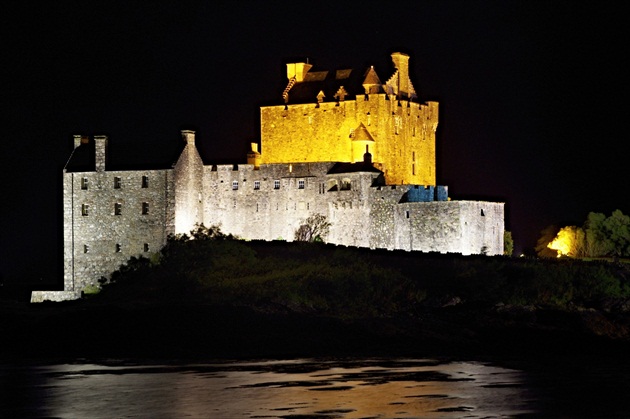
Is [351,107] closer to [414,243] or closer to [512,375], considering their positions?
[414,243]

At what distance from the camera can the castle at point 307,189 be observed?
2643 inches

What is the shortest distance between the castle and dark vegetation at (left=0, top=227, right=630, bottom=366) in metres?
2.20

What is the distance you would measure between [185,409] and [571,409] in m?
9.79

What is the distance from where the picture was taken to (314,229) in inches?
2803

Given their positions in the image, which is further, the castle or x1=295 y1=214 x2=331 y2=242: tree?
x1=295 y1=214 x2=331 y2=242: tree

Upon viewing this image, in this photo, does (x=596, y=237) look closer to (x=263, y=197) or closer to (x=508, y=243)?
(x=508, y=243)

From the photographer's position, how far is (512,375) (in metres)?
43.5

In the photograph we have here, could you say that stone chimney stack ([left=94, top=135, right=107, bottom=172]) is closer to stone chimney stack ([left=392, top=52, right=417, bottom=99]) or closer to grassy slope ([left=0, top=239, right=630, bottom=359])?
grassy slope ([left=0, top=239, right=630, bottom=359])

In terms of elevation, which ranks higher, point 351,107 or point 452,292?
point 351,107

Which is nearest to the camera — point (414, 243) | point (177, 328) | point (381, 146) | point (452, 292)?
point (177, 328)

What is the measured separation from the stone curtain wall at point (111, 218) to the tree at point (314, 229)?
7.35 m

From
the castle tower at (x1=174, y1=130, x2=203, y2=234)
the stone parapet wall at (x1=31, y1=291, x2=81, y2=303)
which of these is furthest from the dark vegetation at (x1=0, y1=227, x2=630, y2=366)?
the stone parapet wall at (x1=31, y1=291, x2=81, y2=303)

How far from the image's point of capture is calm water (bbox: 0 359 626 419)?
119 feet

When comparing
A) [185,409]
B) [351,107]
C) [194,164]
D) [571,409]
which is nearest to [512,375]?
[571,409]
